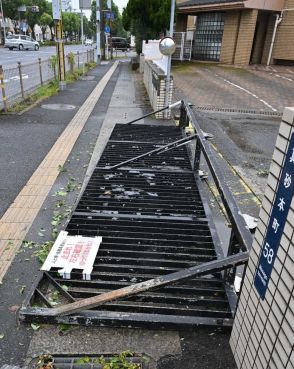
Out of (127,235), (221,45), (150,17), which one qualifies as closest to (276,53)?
(221,45)

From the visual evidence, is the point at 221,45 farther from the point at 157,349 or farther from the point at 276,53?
the point at 157,349

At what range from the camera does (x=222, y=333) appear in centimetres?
253

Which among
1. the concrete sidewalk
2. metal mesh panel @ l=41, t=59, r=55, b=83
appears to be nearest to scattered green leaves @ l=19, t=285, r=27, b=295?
the concrete sidewalk

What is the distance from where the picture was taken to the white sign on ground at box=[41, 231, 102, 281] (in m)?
2.99

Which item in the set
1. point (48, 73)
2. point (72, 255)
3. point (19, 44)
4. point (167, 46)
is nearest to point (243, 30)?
point (48, 73)

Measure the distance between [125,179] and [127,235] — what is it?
152cm

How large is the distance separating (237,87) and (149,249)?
13.7m

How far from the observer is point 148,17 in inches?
907

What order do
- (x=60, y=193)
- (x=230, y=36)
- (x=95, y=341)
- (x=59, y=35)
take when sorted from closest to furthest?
(x=95, y=341), (x=60, y=193), (x=59, y=35), (x=230, y=36)

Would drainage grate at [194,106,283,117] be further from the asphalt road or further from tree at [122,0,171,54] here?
the asphalt road

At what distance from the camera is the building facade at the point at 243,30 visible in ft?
70.7

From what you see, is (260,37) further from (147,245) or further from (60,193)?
(147,245)

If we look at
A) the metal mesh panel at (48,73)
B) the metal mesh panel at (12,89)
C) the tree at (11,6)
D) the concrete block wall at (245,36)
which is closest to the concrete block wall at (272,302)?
the metal mesh panel at (12,89)

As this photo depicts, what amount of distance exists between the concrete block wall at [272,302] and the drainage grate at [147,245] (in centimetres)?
49
